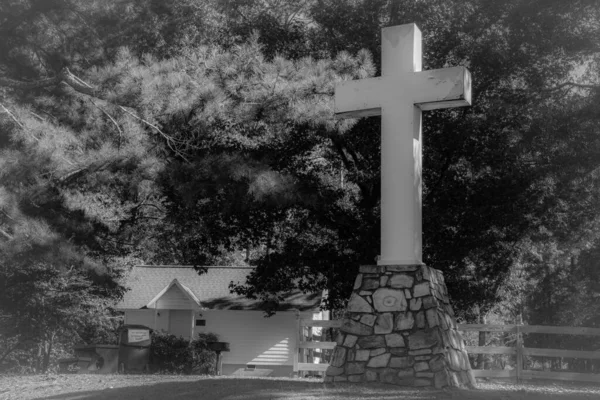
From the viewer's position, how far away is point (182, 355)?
1945 cm

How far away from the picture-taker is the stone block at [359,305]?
9008 mm

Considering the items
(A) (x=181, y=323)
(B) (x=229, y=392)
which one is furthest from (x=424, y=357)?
(A) (x=181, y=323)

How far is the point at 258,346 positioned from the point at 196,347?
197 inches

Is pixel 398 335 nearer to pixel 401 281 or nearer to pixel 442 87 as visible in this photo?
pixel 401 281

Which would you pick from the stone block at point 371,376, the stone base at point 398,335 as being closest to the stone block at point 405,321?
the stone base at point 398,335

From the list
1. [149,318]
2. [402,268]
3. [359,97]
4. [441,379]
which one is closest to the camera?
[441,379]

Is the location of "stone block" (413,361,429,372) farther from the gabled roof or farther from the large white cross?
the gabled roof

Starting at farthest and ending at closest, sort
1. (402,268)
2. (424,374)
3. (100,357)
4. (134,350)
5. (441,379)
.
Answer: (134,350)
(100,357)
(402,268)
(424,374)
(441,379)

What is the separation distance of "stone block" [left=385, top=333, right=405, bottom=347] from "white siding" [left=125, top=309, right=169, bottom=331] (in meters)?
18.1

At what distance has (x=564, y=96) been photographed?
14.4 m

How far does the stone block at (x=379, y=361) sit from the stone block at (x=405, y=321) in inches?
14.2

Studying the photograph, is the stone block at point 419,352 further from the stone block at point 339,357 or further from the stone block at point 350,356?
the stone block at point 339,357

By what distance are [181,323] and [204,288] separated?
164 centimetres

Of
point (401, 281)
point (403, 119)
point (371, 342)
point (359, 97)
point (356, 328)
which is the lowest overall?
point (371, 342)
